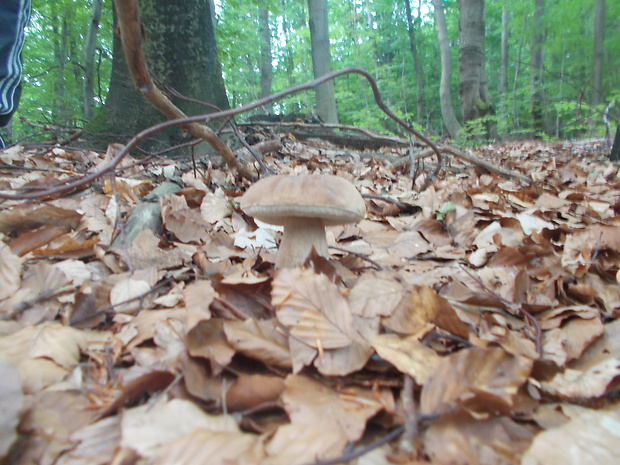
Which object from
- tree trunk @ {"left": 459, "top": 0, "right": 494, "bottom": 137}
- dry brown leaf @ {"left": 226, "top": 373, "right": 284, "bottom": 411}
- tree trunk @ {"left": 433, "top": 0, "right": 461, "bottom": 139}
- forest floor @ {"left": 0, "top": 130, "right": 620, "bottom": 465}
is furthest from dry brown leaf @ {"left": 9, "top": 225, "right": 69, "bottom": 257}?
tree trunk @ {"left": 433, "top": 0, "right": 461, "bottom": 139}

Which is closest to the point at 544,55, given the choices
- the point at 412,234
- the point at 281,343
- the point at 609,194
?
the point at 609,194

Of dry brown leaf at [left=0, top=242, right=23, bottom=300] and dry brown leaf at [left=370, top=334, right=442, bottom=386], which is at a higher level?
dry brown leaf at [left=0, top=242, right=23, bottom=300]

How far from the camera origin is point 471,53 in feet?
25.2

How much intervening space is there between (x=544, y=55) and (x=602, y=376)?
26.3 metres

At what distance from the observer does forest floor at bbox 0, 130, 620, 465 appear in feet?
2.27

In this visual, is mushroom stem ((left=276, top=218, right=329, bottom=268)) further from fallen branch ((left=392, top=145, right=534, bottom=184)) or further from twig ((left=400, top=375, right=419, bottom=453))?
fallen branch ((left=392, top=145, right=534, bottom=184))

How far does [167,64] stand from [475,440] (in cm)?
385

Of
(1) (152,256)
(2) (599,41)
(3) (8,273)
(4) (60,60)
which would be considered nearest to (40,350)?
(3) (8,273)

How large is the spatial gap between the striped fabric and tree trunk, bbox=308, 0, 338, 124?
566 centimetres

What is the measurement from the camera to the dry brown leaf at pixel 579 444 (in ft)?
2.14

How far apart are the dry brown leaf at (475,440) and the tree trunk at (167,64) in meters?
3.50

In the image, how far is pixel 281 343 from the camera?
941mm

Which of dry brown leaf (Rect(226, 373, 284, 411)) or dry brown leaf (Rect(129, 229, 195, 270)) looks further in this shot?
dry brown leaf (Rect(129, 229, 195, 270))

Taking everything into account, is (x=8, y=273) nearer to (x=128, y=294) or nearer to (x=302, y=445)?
(x=128, y=294)
